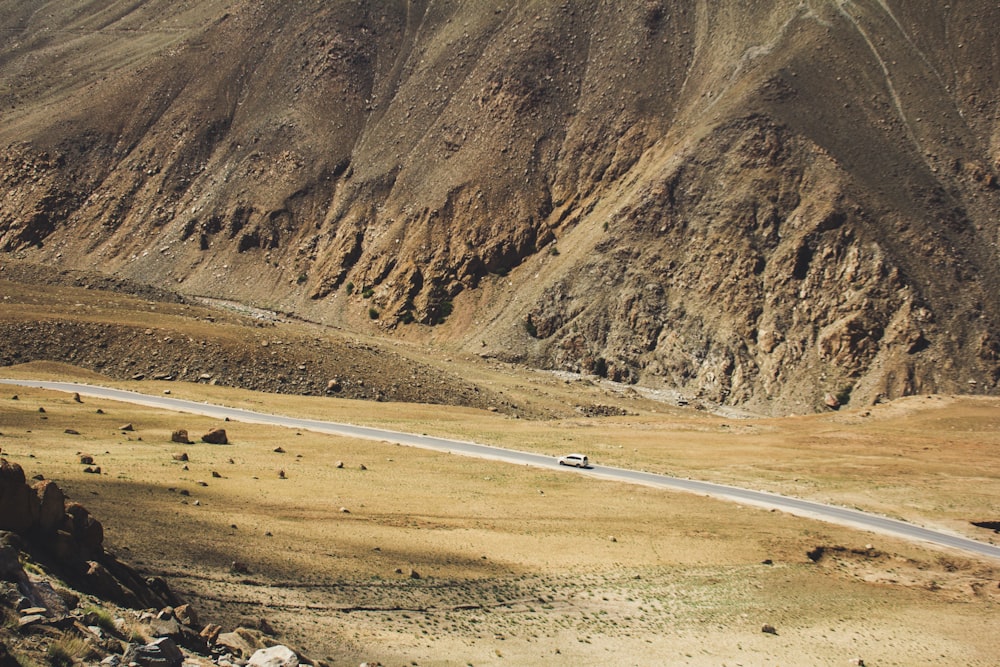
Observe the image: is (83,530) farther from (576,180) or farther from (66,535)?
(576,180)

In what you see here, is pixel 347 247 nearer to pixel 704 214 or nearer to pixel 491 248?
pixel 491 248

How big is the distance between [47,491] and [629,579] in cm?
1372

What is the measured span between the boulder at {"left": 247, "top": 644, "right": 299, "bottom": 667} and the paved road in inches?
825

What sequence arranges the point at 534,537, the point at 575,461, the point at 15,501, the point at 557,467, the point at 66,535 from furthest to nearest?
the point at 575,461, the point at 557,467, the point at 534,537, the point at 66,535, the point at 15,501

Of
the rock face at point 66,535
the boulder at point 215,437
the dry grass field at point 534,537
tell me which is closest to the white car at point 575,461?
the dry grass field at point 534,537

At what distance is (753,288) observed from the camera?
2579 inches

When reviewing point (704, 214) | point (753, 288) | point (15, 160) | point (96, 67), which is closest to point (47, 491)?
point (753, 288)

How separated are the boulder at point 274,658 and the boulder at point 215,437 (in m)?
19.9

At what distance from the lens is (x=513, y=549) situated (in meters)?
22.3

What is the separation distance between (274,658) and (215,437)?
20.4 m

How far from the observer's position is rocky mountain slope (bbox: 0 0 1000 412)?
6344 cm

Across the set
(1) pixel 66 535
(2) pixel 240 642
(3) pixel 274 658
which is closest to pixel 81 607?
(1) pixel 66 535

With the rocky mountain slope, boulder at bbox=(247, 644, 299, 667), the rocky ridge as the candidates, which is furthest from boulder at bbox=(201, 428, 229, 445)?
the rocky mountain slope

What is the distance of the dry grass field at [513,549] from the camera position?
1677 centimetres
